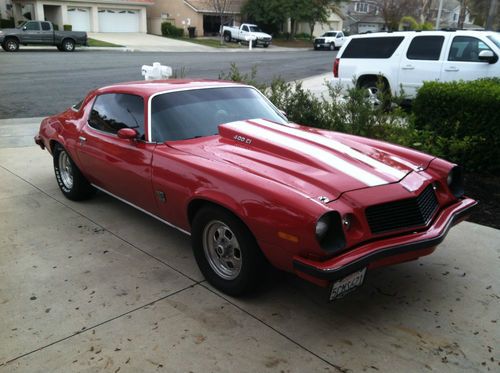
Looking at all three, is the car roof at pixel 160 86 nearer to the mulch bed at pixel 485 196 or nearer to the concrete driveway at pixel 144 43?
the mulch bed at pixel 485 196

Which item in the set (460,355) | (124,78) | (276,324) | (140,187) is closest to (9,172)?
(140,187)

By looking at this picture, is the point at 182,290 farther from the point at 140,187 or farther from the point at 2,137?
the point at 2,137

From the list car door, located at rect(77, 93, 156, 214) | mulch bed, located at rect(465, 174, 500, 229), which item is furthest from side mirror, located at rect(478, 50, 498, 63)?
car door, located at rect(77, 93, 156, 214)

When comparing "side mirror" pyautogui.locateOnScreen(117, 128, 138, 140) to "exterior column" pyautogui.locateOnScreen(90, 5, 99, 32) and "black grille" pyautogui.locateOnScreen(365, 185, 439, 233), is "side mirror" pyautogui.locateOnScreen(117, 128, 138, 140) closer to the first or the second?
"black grille" pyautogui.locateOnScreen(365, 185, 439, 233)

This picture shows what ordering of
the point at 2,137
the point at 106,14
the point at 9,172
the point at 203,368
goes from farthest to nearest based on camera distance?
the point at 106,14 → the point at 2,137 → the point at 9,172 → the point at 203,368

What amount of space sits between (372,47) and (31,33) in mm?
23295

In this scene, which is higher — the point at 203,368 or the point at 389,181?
the point at 389,181

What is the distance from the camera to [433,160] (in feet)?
13.2

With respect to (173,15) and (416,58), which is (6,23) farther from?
(416,58)

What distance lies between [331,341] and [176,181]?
1.69 meters

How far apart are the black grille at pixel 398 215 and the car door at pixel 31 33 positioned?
29.2 metres

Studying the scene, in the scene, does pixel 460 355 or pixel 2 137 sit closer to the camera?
pixel 460 355

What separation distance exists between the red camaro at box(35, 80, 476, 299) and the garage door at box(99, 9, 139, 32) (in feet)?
143

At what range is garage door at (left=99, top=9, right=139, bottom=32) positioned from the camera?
44.6 metres
